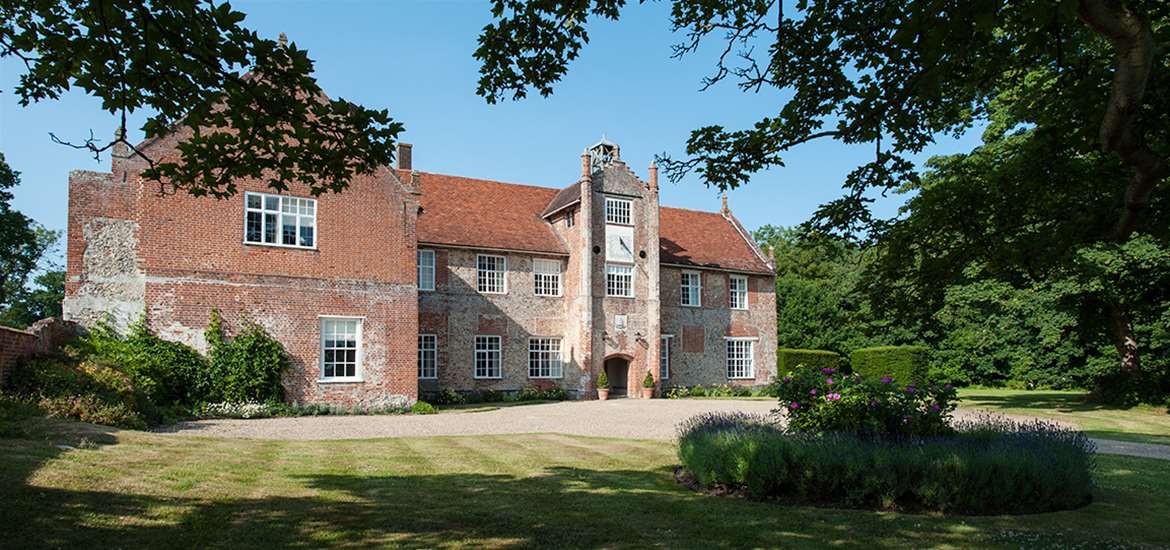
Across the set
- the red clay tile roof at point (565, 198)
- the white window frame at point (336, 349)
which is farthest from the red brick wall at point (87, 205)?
the red clay tile roof at point (565, 198)

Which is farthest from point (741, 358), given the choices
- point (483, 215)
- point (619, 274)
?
point (483, 215)

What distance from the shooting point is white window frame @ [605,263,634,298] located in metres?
31.3

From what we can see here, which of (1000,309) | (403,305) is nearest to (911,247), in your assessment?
(403,305)

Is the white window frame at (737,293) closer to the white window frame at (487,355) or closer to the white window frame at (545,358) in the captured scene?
the white window frame at (545,358)

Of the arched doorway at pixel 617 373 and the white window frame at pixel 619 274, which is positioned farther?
the arched doorway at pixel 617 373

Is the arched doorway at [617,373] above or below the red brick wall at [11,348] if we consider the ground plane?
below

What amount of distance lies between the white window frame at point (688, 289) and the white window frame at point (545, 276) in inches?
244

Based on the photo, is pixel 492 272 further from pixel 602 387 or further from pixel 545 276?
pixel 602 387

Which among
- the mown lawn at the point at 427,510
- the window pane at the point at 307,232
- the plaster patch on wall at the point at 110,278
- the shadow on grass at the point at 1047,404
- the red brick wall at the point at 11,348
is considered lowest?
the shadow on grass at the point at 1047,404

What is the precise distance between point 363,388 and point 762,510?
15.7 m

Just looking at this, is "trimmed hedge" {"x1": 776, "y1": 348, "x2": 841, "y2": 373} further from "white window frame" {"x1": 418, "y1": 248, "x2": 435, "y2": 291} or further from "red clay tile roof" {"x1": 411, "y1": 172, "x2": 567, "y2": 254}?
"white window frame" {"x1": 418, "y1": 248, "x2": 435, "y2": 291}

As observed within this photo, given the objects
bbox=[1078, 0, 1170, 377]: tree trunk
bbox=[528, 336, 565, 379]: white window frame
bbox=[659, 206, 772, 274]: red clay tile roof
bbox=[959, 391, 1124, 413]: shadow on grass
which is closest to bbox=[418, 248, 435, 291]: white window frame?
bbox=[528, 336, 565, 379]: white window frame

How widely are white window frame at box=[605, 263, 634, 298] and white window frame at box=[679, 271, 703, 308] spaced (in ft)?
11.1

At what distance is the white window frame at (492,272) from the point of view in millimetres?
29391
